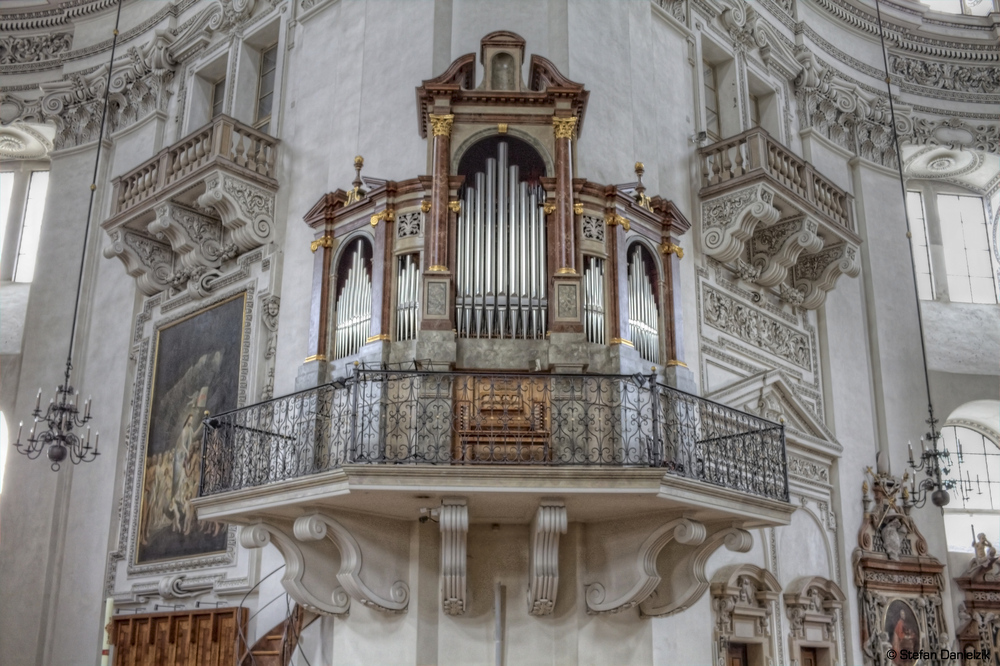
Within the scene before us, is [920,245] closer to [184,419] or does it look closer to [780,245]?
[780,245]

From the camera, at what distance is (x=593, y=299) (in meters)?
10.7

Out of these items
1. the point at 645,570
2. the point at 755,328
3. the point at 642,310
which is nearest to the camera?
the point at 645,570

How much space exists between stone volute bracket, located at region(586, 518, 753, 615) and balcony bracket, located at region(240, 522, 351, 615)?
265 cm

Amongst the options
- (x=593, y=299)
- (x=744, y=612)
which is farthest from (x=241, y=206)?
(x=744, y=612)

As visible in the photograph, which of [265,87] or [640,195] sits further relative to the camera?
[265,87]

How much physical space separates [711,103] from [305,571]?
9888 mm

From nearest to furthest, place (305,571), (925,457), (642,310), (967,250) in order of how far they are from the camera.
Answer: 1. (305,571)
2. (642,310)
3. (925,457)
4. (967,250)

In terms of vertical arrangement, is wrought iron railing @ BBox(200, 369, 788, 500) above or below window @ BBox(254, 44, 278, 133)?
below

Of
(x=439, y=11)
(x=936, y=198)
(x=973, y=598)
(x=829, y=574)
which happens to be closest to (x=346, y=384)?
(x=439, y=11)

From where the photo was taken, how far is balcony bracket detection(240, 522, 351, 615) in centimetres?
1038

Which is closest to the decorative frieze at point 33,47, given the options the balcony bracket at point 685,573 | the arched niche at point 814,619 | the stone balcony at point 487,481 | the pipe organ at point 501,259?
the stone balcony at point 487,481

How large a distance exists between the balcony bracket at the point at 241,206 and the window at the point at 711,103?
681 centimetres

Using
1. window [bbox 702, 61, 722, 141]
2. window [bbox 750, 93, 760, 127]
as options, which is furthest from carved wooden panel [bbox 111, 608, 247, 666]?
window [bbox 750, 93, 760, 127]

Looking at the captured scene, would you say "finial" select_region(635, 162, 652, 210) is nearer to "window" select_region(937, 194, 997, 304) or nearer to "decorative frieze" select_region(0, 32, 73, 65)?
"window" select_region(937, 194, 997, 304)
